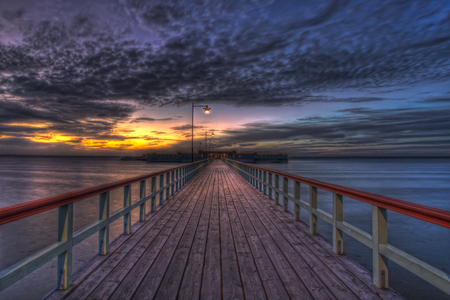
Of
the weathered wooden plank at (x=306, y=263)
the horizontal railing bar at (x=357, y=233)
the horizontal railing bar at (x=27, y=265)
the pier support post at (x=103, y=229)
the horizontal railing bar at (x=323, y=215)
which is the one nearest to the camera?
the horizontal railing bar at (x=27, y=265)

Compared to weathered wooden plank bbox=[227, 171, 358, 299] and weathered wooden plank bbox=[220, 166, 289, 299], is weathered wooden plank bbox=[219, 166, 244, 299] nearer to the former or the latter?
weathered wooden plank bbox=[220, 166, 289, 299]

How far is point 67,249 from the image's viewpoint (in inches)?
91.6

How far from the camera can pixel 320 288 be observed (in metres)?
2.38

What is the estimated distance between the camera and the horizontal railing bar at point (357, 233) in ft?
8.23

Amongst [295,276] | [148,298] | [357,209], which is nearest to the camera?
[148,298]

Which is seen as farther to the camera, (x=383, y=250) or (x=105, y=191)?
(x=105, y=191)

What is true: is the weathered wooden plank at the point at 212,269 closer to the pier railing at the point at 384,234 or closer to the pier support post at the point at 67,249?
the pier support post at the point at 67,249

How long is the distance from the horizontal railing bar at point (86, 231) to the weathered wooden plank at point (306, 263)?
7.94 ft

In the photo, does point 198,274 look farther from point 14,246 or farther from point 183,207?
point 14,246

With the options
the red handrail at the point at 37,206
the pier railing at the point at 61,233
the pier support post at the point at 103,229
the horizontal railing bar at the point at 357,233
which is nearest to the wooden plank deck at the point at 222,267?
the pier support post at the point at 103,229

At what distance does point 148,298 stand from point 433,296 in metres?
4.99

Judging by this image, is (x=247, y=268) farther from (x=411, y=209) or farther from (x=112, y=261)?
(x=411, y=209)

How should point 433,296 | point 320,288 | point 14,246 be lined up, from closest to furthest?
point 320,288
point 433,296
point 14,246

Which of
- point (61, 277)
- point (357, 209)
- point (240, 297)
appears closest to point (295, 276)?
point (240, 297)
